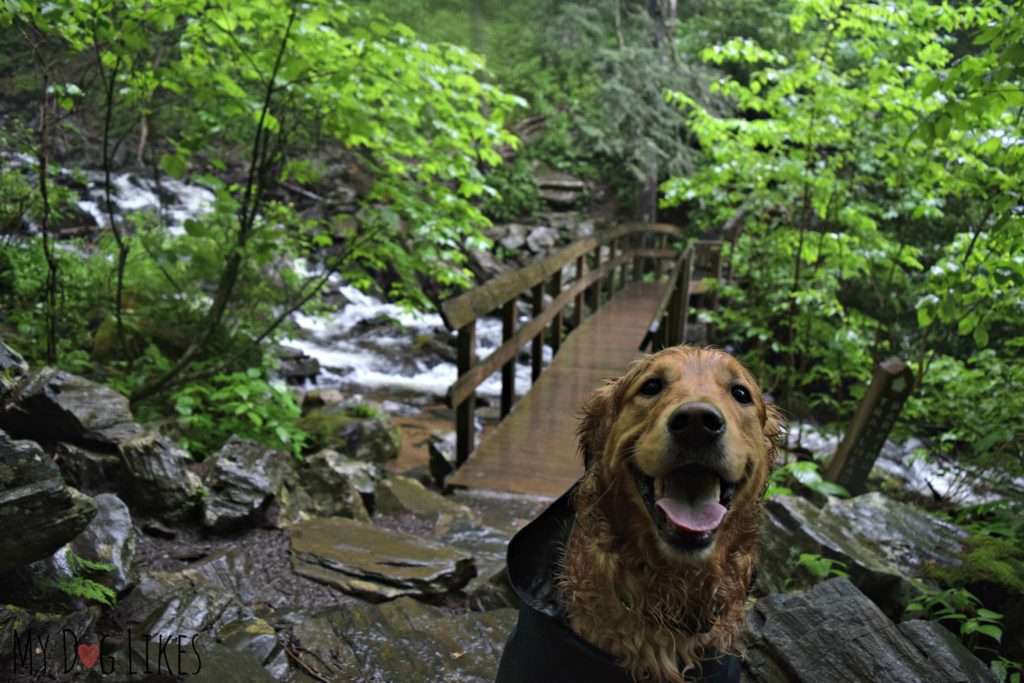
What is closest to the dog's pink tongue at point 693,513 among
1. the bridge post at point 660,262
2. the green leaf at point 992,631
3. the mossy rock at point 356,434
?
the green leaf at point 992,631

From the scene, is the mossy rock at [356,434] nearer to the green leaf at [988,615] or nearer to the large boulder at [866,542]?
the large boulder at [866,542]

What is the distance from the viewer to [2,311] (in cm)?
503

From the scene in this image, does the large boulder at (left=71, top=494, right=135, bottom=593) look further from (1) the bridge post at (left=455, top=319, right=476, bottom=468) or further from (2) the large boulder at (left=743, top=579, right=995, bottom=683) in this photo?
(1) the bridge post at (left=455, top=319, right=476, bottom=468)

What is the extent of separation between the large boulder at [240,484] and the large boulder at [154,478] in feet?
0.46

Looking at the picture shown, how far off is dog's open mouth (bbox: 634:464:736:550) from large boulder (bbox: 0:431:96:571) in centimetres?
188

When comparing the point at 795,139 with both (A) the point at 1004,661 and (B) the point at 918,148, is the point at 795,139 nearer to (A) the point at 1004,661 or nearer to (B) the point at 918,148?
(B) the point at 918,148

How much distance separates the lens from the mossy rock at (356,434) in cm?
650

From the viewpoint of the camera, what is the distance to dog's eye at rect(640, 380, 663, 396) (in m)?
1.66

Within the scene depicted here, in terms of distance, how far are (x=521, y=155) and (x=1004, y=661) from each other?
18076mm

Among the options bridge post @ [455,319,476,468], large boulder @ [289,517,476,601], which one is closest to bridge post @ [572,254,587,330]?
bridge post @ [455,319,476,468]

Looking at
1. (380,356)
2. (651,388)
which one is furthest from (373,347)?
(651,388)

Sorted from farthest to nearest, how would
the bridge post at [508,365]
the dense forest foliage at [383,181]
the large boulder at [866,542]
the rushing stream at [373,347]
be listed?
the rushing stream at [373,347] → the bridge post at [508,365] → the dense forest foliage at [383,181] → the large boulder at [866,542]

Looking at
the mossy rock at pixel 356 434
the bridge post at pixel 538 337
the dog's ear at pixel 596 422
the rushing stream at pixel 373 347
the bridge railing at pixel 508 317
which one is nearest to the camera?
the dog's ear at pixel 596 422

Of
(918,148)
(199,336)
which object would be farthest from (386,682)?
(918,148)
